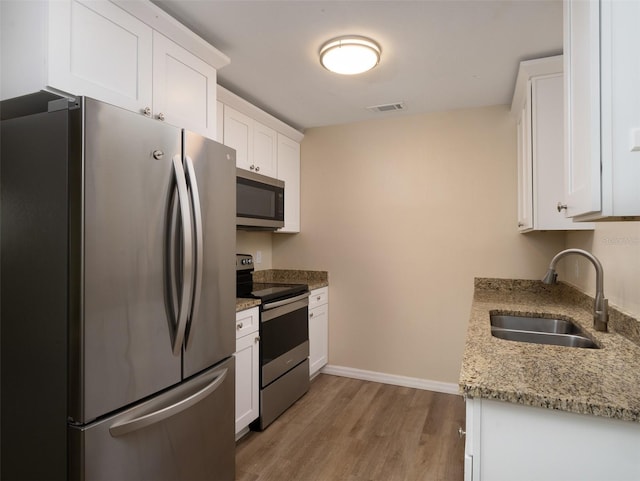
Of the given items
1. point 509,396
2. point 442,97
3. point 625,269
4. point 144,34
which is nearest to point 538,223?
point 625,269

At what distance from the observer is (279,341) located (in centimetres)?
270

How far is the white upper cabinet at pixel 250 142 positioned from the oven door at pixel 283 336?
1.09 metres

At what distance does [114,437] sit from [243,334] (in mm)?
1046

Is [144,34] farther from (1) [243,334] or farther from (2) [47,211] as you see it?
(1) [243,334]

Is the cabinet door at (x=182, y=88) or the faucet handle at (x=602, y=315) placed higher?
the cabinet door at (x=182, y=88)

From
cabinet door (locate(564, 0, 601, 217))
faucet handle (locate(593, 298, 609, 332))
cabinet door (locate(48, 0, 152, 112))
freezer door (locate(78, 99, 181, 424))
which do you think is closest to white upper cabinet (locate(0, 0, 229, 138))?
cabinet door (locate(48, 0, 152, 112))

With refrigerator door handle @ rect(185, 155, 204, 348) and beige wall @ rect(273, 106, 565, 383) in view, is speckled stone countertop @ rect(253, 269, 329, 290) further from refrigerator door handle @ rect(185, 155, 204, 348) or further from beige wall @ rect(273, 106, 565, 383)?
refrigerator door handle @ rect(185, 155, 204, 348)

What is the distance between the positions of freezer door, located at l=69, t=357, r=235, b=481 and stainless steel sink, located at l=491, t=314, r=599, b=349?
1432 millimetres

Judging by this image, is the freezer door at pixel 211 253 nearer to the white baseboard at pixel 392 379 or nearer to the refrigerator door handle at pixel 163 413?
the refrigerator door handle at pixel 163 413

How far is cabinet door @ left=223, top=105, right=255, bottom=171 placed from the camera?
263 centimetres

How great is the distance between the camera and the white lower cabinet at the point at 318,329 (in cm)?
327

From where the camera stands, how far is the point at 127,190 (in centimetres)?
132

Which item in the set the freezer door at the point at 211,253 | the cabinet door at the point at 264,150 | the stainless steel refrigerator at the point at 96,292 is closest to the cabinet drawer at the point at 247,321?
the freezer door at the point at 211,253

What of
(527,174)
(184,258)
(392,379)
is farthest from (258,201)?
(392,379)
